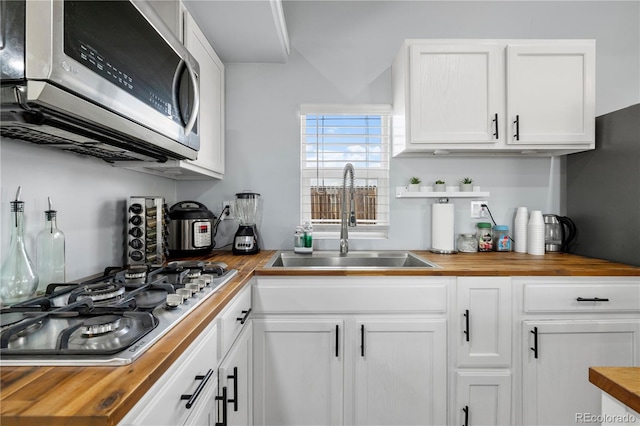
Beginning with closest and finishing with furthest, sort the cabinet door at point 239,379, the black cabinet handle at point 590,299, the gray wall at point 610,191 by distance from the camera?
the cabinet door at point 239,379 < the black cabinet handle at point 590,299 < the gray wall at point 610,191

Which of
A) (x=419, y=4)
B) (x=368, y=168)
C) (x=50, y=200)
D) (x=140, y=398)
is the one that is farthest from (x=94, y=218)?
(x=419, y=4)

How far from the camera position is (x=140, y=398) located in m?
0.56

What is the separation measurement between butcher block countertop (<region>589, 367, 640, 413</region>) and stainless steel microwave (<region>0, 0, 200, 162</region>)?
1.22 metres

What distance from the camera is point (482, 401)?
160 centimetres

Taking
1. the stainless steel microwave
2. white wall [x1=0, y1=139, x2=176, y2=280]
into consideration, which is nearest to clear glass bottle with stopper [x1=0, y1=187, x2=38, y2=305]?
white wall [x1=0, y1=139, x2=176, y2=280]

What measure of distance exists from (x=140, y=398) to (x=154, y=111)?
83 cm

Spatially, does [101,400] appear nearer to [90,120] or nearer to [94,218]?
[90,120]

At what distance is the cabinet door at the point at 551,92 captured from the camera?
189 cm

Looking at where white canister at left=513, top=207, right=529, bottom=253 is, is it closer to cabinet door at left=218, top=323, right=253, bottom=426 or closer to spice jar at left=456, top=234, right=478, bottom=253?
spice jar at left=456, top=234, right=478, bottom=253

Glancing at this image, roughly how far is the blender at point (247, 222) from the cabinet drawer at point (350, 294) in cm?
51

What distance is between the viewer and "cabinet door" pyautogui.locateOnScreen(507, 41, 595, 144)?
74.5 inches

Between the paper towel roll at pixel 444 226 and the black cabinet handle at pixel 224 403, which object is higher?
the paper towel roll at pixel 444 226

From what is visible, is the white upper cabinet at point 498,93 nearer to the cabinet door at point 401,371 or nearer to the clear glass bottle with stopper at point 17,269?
the cabinet door at point 401,371

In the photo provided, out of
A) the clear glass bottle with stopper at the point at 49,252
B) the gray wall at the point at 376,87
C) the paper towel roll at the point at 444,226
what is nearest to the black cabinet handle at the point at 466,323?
the paper towel roll at the point at 444,226
